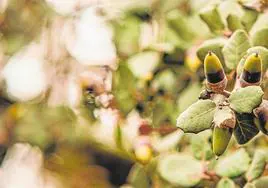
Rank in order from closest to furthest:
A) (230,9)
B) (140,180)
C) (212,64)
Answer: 1. (212,64)
2. (230,9)
3. (140,180)

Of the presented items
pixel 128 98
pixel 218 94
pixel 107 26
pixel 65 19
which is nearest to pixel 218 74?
pixel 218 94

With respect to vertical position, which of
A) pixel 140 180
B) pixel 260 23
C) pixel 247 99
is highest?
pixel 260 23

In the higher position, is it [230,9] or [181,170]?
[230,9]

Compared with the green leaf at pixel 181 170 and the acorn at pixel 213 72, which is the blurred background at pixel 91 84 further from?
the acorn at pixel 213 72

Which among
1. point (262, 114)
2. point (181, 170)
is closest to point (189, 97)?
point (181, 170)

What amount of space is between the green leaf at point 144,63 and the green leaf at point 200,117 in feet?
1.48

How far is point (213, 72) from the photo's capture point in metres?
0.49

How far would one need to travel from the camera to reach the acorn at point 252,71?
493 millimetres

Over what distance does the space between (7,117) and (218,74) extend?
75cm

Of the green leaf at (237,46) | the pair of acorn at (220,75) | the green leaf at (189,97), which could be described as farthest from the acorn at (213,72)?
the green leaf at (189,97)

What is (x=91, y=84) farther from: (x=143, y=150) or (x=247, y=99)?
(x=247, y=99)

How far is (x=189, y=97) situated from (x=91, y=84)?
16 cm

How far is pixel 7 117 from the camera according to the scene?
116 centimetres

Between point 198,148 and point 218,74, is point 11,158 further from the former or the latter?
point 218,74
